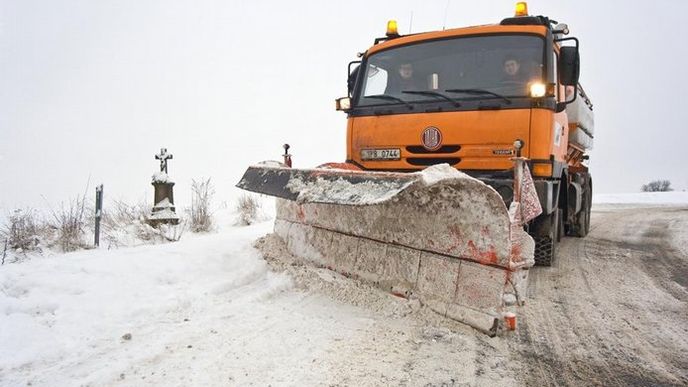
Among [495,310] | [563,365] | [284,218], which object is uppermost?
[284,218]

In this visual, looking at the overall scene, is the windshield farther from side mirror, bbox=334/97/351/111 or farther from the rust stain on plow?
the rust stain on plow

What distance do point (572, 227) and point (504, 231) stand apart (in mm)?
5213

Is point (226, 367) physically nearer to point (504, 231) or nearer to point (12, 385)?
point (12, 385)

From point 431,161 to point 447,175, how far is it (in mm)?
1784

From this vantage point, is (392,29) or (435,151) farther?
(392,29)

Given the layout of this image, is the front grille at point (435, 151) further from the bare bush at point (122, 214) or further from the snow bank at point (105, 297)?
the bare bush at point (122, 214)

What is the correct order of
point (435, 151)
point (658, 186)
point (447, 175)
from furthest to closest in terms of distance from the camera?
point (658, 186) < point (435, 151) < point (447, 175)

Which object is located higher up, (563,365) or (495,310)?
(495,310)

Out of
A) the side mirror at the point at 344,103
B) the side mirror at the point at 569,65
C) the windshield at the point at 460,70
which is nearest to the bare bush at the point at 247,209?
the side mirror at the point at 344,103

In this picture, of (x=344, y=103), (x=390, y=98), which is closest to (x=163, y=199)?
(x=344, y=103)

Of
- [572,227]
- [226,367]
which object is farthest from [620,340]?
[572,227]

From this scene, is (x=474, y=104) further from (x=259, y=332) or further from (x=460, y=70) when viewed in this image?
(x=259, y=332)

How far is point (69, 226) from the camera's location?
6.16 m

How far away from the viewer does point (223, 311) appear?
308 centimetres
